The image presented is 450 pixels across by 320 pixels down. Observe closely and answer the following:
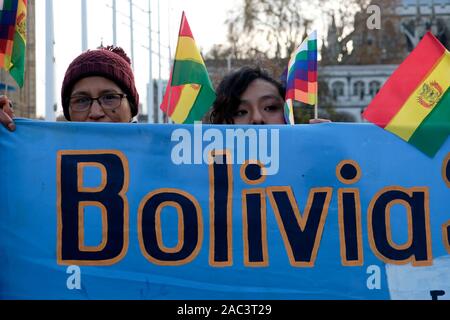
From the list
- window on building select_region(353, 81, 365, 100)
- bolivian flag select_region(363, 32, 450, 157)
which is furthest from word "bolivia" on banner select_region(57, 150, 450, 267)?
window on building select_region(353, 81, 365, 100)

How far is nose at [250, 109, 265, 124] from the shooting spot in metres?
4.06

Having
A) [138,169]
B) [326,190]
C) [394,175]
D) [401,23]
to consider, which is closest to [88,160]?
[138,169]

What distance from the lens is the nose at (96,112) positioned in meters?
3.62

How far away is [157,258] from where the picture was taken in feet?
10.9

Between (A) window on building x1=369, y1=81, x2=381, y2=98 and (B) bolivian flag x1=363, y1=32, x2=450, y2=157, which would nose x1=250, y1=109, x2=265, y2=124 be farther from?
(A) window on building x1=369, y1=81, x2=381, y2=98

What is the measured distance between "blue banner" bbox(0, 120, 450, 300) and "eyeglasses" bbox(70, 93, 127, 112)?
29 centimetres

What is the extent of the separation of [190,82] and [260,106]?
386mm

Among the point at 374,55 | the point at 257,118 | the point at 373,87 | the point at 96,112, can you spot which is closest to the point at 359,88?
the point at 373,87

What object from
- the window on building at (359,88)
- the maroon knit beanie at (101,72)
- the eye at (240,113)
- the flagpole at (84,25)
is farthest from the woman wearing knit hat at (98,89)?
the window on building at (359,88)

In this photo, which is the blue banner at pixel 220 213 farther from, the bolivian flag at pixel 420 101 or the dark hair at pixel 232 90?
the dark hair at pixel 232 90

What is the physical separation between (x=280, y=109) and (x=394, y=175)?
0.94 metres

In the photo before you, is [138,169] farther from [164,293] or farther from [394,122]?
[394,122]

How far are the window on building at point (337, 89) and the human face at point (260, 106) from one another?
61.8 m

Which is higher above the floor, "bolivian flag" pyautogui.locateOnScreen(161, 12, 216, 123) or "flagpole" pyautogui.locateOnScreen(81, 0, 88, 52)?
"flagpole" pyautogui.locateOnScreen(81, 0, 88, 52)
